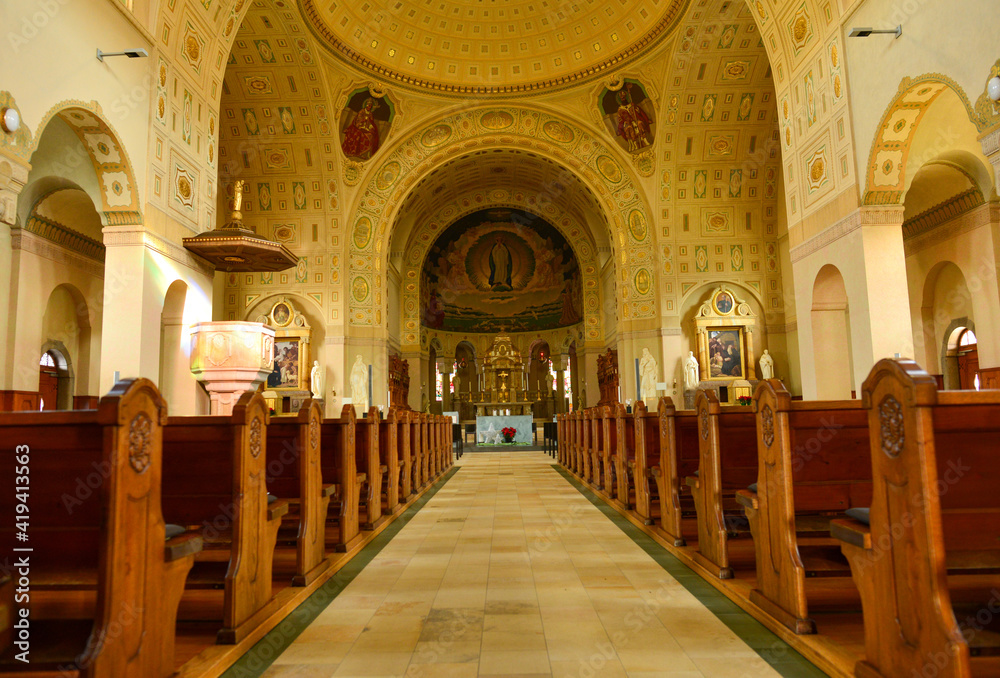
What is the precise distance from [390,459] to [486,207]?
19.7 m

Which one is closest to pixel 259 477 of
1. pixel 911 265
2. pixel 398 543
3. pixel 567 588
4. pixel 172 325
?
pixel 567 588

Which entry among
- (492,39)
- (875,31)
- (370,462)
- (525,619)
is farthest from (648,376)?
(525,619)

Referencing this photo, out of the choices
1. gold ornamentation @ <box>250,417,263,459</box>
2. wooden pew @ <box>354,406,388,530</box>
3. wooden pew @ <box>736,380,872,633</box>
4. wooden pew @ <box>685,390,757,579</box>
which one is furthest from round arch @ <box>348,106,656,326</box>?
gold ornamentation @ <box>250,417,263,459</box>

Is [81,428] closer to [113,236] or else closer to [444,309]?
[113,236]

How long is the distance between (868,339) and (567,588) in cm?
681

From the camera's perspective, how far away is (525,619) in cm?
360

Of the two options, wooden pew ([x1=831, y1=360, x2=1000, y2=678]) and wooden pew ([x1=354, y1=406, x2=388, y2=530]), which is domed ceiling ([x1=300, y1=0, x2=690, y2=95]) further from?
wooden pew ([x1=831, y1=360, x2=1000, y2=678])

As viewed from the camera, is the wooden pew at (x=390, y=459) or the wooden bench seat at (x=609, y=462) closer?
the wooden pew at (x=390, y=459)

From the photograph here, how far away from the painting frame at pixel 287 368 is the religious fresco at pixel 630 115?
11578 millimetres

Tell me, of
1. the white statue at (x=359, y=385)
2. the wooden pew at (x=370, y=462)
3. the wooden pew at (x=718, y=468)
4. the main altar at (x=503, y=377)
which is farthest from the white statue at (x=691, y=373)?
the wooden pew at (x=718, y=468)

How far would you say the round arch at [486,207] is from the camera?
997 inches

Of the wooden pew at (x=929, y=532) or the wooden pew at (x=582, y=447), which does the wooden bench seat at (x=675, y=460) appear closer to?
the wooden pew at (x=929, y=532)

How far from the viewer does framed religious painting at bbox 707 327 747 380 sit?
19.2 meters

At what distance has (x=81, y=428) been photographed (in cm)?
238
